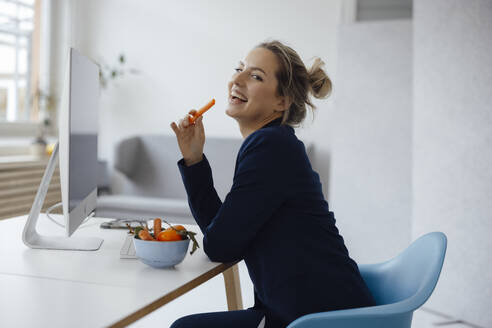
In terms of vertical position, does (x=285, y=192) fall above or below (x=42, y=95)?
below

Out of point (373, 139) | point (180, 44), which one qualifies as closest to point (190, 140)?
point (373, 139)

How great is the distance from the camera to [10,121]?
432 cm

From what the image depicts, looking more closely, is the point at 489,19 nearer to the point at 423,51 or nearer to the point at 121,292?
the point at 423,51

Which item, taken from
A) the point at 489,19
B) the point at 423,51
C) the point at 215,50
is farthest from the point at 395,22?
the point at 215,50

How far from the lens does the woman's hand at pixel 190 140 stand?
4.37 feet

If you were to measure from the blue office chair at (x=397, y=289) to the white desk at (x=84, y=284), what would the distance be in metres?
0.29

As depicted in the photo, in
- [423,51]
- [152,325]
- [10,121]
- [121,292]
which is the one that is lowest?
[152,325]

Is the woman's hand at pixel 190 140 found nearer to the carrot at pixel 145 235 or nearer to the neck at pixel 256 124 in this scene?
the neck at pixel 256 124

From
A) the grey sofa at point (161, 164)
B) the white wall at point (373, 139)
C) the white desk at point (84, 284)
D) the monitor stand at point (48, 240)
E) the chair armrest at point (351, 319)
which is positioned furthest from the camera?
the grey sofa at point (161, 164)

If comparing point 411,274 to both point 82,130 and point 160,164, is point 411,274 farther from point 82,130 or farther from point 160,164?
point 160,164

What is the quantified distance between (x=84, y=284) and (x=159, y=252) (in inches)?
6.6

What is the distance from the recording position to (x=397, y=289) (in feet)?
4.30

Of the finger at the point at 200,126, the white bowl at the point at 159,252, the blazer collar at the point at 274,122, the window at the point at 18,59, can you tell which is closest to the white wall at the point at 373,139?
the blazer collar at the point at 274,122

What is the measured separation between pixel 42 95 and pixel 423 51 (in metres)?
3.31
